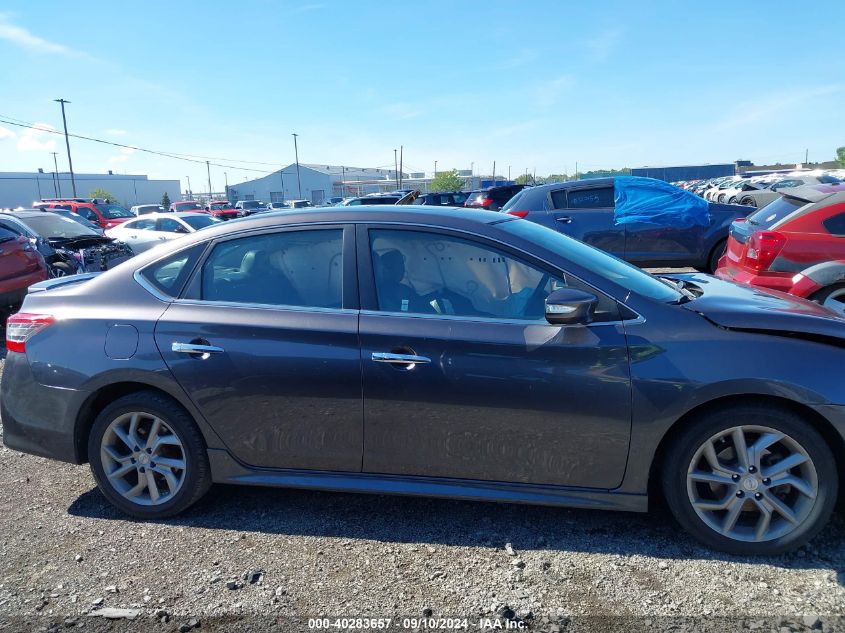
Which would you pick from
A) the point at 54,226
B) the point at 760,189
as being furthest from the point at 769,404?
the point at 760,189

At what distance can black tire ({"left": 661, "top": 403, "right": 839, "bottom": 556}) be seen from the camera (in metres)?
2.75

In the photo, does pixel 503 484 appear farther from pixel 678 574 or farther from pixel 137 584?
pixel 137 584

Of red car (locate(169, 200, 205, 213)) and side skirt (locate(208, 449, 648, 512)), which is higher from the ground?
red car (locate(169, 200, 205, 213))

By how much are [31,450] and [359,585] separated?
2179mm

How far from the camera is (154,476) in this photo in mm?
3402

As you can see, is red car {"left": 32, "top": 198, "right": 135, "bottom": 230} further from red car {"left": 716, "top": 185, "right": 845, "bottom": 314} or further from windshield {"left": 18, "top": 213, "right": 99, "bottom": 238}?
red car {"left": 716, "top": 185, "right": 845, "bottom": 314}

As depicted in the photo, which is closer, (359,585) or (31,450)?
(359,585)

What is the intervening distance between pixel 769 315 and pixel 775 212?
4240 mm

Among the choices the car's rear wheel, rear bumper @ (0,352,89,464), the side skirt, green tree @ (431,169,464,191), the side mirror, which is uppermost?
green tree @ (431,169,464,191)

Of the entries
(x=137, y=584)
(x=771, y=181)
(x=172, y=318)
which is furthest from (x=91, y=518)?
(x=771, y=181)

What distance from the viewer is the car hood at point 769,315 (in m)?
2.82

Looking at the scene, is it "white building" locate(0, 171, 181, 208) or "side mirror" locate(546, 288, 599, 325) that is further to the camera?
"white building" locate(0, 171, 181, 208)

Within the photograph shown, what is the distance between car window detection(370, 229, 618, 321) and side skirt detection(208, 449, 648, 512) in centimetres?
84

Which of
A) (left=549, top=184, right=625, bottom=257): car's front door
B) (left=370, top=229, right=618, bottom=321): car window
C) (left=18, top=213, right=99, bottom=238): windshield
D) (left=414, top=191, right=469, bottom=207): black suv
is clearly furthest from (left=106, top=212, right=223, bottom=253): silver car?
(left=370, top=229, right=618, bottom=321): car window
